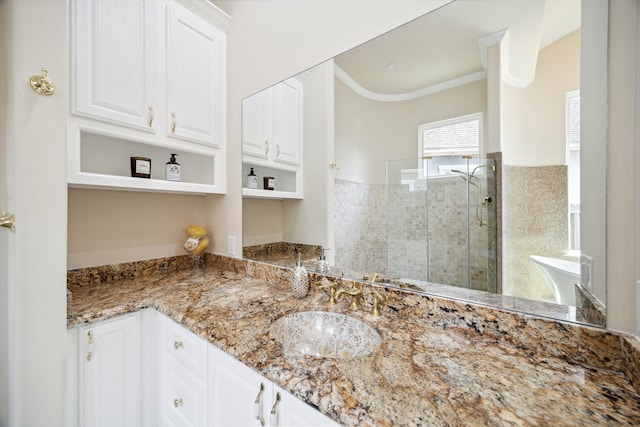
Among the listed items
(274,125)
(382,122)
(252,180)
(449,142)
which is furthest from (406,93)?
(252,180)

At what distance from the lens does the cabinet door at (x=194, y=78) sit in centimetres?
146

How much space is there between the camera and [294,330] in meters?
1.03

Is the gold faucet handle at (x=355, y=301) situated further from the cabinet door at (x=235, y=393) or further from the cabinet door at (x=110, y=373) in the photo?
the cabinet door at (x=110, y=373)

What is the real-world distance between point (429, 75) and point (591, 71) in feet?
1.52

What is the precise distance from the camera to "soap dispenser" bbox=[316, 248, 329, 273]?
50.6 inches

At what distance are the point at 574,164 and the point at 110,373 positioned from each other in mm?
1859

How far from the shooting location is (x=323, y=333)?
40.4 inches

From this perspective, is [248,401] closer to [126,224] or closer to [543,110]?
[543,110]

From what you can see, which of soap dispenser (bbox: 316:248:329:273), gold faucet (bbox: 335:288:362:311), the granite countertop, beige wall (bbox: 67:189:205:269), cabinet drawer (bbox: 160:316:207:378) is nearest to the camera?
the granite countertop

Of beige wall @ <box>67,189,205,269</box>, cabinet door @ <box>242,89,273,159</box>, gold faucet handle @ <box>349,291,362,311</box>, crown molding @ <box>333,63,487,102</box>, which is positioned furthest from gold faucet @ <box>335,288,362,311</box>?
beige wall @ <box>67,189,205,269</box>

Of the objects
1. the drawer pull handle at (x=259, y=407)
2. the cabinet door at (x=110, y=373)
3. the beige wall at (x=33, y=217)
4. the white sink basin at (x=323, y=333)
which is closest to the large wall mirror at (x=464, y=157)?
the white sink basin at (x=323, y=333)

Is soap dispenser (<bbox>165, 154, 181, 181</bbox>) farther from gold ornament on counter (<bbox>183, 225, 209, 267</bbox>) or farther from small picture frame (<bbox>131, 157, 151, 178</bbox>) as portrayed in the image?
gold ornament on counter (<bbox>183, 225, 209, 267</bbox>)

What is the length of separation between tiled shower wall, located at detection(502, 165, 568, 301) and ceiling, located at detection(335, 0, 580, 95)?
0.31 meters

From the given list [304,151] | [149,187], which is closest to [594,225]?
[304,151]
